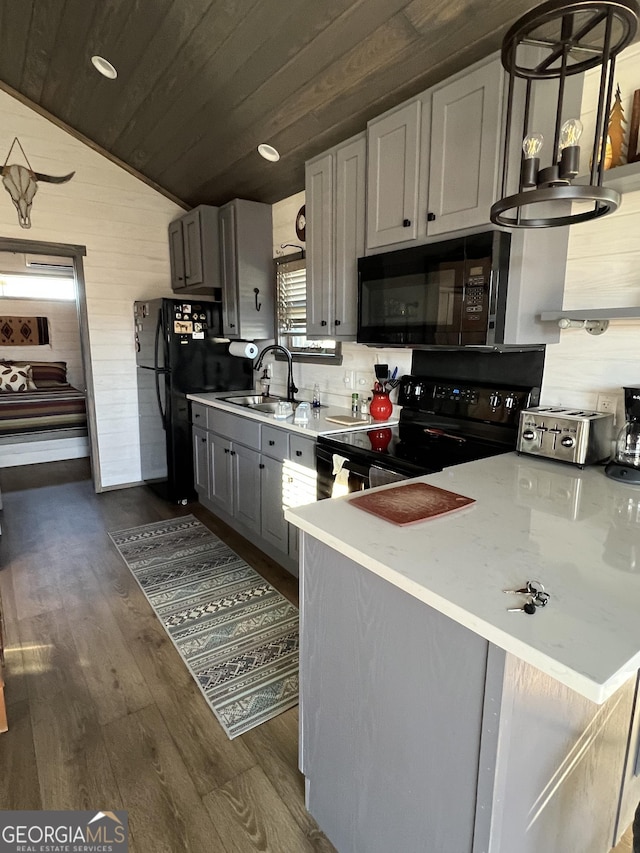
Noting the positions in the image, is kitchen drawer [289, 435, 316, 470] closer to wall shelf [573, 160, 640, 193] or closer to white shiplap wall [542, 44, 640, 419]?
white shiplap wall [542, 44, 640, 419]

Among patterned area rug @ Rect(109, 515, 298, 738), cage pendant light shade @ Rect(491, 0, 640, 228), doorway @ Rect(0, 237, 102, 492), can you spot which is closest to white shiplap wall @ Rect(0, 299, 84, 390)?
doorway @ Rect(0, 237, 102, 492)

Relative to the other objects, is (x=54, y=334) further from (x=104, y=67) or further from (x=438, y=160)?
(x=438, y=160)

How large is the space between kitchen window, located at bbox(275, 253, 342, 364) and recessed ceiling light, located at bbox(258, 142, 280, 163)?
2.03 ft

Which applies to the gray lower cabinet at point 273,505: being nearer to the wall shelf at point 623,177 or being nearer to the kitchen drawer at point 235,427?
the kitchen drawer at point 235,427

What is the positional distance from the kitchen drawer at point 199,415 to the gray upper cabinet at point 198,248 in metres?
0.98

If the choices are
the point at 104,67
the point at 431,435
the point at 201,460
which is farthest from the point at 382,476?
the point at 104,67

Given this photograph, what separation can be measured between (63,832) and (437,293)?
219cm

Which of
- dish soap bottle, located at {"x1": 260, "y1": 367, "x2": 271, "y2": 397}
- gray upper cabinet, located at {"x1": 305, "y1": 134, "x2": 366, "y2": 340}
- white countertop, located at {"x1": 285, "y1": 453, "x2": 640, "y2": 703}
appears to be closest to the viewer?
white countertop, located at {"x1": 285, "y1": 453, "x2": 640, "y2": 703}

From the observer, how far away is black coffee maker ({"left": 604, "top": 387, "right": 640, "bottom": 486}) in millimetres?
1538

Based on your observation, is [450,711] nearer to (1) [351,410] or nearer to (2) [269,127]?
(1) [351,410]

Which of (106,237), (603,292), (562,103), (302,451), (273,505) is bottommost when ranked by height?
(273,505)

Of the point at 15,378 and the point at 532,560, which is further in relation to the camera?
the point at 15,378

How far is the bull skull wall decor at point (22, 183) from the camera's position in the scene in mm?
3592

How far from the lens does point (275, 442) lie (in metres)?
2.78
